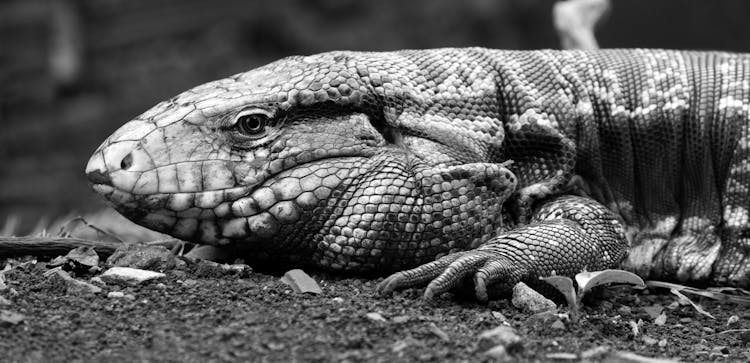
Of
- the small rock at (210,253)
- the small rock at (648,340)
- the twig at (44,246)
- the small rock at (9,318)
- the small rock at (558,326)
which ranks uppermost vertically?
the twig at (44,246)

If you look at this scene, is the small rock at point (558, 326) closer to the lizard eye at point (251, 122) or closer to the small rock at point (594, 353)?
the small rock at point (594, 353)

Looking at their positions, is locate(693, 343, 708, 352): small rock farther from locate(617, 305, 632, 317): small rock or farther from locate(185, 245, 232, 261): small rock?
locate(185, 245, 232, 261): small rock

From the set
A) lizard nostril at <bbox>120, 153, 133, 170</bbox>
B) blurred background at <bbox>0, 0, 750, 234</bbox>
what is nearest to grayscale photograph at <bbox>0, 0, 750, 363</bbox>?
lizard nostril at <bbox>120, 153, 133, 170</bbox>

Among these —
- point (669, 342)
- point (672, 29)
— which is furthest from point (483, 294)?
point (672, 29)

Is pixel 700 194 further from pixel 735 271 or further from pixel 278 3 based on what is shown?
pixel 278 3

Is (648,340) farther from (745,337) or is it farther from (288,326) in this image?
(288,326)

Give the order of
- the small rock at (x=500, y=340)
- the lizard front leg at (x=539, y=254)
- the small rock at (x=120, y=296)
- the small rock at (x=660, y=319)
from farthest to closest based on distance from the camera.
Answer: the small rock at (x=660, y=319) → the lizard front leg at (x=539, y=254) → the small rock at (x=120, y=296) → the small rock at (x=500, y=340)

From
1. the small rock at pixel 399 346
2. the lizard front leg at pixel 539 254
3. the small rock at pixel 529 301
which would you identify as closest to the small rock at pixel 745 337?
the lizard front leg at pixel 539 254

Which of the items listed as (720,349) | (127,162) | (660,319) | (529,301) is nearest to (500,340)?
(529,301)
